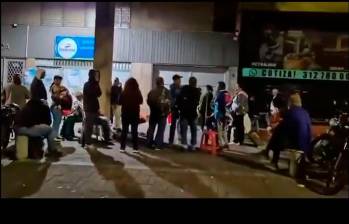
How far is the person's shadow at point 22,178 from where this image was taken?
6.29m

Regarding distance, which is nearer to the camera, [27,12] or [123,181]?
[27,12]

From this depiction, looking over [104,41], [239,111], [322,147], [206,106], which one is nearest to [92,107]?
[104,41]

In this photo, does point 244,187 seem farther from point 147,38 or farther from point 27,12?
point 27,12

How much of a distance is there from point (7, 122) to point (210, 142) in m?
2.05

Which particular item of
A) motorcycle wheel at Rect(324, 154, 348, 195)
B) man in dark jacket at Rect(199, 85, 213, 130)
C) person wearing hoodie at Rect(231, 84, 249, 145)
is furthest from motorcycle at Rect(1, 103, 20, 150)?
motorcycle wheel at Rect(324, 154, 348, 195)

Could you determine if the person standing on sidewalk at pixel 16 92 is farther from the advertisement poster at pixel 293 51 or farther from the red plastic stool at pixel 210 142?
the advertisement poster at pixel 293 51

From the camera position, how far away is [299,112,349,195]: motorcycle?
21.6 feet

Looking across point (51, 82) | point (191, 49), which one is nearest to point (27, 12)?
point (51, 82)

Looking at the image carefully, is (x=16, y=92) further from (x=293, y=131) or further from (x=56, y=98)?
(x=293, y=131)

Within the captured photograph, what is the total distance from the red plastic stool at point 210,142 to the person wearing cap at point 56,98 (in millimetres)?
1462

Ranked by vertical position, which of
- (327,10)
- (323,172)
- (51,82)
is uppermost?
(327,10)

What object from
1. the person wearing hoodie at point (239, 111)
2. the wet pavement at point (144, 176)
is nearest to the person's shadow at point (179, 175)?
the wet pavement at point (144, 176)

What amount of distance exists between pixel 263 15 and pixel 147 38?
1.13 metres
